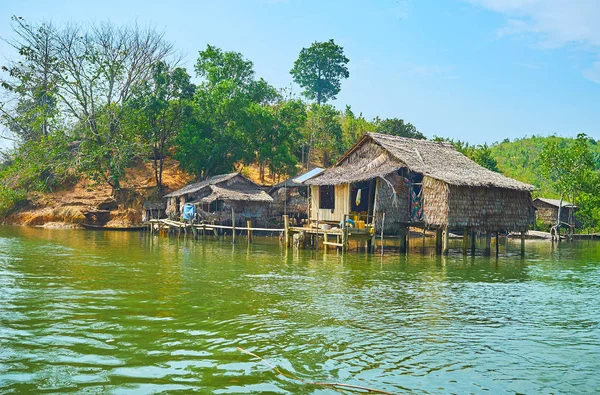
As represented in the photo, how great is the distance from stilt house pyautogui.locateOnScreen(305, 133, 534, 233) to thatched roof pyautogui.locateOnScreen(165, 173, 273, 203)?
7.97 meters

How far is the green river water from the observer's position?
675cm

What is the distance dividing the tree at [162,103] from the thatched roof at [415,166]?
16575mm

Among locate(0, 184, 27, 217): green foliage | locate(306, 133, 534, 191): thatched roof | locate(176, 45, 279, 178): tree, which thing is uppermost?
locate(176, 45, 279, 178): tree

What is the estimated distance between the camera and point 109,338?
8273 mm

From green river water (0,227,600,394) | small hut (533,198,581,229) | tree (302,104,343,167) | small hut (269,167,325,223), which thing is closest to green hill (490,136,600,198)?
small hut (533,198,581,229)

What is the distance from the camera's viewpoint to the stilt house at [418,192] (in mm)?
22031

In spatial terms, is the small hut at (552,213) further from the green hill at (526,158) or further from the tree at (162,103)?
the tree at (162,103)

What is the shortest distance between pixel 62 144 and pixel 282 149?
14774mm

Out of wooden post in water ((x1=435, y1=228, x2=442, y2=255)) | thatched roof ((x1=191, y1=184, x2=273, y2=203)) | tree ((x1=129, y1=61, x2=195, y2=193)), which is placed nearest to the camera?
wooden post in water ((x1=435, y1=228, x2=442, y2=255))

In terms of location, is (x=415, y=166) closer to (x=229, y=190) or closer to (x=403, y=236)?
(x=403, y=236)

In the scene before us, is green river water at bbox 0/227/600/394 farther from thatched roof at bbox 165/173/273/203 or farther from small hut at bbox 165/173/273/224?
small hut at bbox 165/173/273/224

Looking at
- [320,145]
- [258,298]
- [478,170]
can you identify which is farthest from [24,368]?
[320,145]

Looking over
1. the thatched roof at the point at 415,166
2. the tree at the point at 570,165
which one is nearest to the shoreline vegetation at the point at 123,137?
the tree at the point at 570,165

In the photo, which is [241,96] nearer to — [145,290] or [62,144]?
[62,144]
